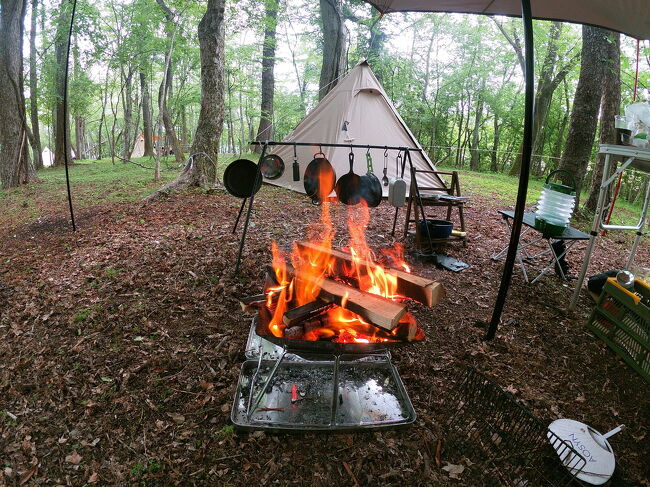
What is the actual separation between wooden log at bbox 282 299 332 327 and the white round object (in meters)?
1.35

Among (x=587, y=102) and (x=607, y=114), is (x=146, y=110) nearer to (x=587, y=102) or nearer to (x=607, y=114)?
(x=587, y=102)

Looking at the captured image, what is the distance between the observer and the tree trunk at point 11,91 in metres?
7.36

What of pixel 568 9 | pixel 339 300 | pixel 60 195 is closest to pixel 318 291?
pixel 339 300

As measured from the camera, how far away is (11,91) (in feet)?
24.3

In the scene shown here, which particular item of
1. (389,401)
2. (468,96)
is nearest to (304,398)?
(389,401)

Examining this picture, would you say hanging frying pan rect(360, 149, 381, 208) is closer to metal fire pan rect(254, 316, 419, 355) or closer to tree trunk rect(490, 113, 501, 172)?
metal fire pan rect(254, 316, 419, 355)

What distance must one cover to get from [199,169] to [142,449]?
574cm

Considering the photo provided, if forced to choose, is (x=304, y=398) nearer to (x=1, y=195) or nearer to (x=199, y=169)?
(x=199, y=169)

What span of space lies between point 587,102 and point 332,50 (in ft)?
19.4

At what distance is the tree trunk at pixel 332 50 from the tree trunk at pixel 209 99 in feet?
9.21

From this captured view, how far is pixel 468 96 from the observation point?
17828 millimetres

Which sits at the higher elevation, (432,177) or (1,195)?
(432,177)

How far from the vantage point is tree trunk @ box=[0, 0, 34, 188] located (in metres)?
7.36

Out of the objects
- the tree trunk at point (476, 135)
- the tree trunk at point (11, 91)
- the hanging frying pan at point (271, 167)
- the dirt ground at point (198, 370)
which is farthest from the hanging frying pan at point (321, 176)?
the tree trunk at point (476, 135)
